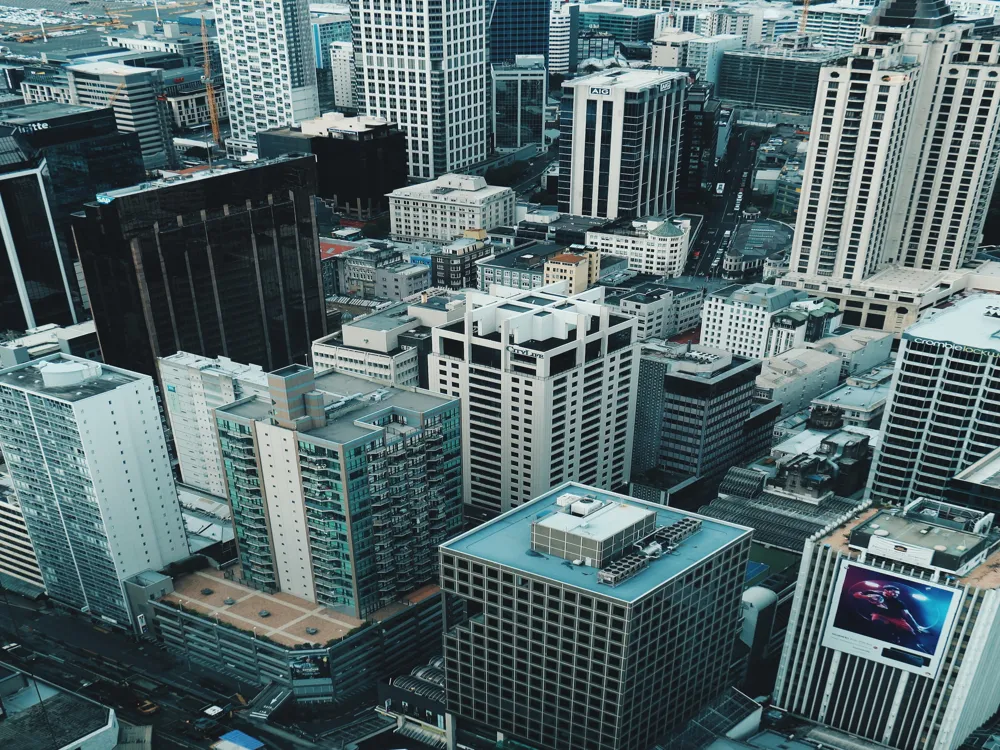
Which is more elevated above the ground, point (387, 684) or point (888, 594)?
point (888, 594)

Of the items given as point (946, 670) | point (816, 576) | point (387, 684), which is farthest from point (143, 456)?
point (946, 670)

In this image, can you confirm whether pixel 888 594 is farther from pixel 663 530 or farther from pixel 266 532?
pixel 266 532

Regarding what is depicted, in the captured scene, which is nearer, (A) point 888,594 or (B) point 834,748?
(A) point 888,594

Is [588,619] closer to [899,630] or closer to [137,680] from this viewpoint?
[899,630]

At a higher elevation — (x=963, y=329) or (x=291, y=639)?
(x=963, y=329)

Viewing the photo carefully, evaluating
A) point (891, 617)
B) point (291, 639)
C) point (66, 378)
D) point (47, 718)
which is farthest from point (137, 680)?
point (891, 617)

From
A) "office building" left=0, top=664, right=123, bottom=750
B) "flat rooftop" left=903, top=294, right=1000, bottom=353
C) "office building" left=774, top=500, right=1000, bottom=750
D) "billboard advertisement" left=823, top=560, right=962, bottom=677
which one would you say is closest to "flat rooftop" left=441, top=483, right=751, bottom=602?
"office building" left=774, top=500, right=1000, bottom=750

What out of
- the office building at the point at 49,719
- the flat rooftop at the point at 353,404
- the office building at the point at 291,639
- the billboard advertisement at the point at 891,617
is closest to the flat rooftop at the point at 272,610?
the office building at the point at 291,639
